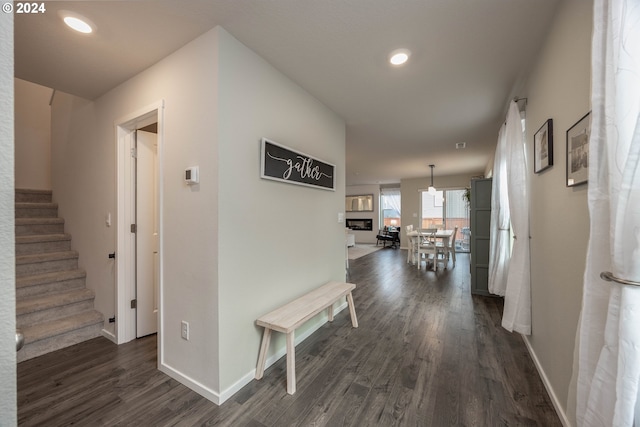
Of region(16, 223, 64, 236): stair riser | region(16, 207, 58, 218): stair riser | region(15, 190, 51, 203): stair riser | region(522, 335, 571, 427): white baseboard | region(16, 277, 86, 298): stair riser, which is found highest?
region(15, 190, 51, 203): stair riser

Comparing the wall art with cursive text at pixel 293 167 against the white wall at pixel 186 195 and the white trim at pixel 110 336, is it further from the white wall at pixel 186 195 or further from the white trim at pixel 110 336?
the white trim at pixel 110 336

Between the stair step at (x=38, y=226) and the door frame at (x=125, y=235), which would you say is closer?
the door frame at (x=125, y=235)

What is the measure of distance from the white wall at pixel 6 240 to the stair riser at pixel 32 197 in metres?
4.10

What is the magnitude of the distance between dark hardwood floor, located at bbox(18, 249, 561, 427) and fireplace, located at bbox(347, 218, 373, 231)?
7.48m

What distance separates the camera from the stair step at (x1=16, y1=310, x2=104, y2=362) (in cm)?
221

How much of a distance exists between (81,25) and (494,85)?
3.40m

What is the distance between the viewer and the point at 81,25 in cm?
163

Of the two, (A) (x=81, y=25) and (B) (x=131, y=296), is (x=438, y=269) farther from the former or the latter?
(A) (x=81, y=25)

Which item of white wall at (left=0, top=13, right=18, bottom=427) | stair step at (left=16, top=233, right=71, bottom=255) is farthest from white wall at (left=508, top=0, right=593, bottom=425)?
stair step at (left=16, top=233, right=71, bottom=255)

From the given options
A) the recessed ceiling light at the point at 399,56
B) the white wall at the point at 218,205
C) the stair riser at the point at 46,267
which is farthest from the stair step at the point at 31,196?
the recessed ceiling light at the point at 399,56

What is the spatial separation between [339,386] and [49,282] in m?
3.11

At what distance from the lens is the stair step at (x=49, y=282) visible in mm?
2480

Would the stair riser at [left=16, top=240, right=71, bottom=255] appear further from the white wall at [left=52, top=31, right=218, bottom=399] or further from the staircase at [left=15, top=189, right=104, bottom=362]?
the white wall at [left=52, top=31, right=218, bottom=399]

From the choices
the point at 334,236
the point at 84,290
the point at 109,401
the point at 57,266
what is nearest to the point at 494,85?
the point at 334,236
